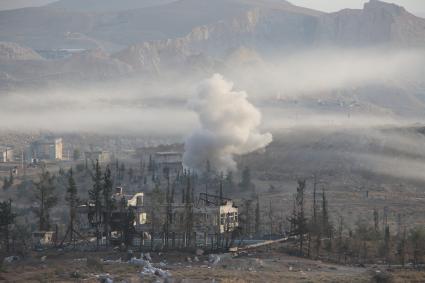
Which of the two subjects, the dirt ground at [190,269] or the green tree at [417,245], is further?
the green tree at [417,245]

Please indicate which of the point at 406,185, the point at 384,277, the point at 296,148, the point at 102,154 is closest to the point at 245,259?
the point at 384,277

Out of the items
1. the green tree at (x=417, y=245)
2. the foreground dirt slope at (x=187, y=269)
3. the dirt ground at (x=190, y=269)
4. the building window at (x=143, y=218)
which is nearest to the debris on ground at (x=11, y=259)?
the dirt ground at (x=190, y=269)

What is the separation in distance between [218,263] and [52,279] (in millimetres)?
13427

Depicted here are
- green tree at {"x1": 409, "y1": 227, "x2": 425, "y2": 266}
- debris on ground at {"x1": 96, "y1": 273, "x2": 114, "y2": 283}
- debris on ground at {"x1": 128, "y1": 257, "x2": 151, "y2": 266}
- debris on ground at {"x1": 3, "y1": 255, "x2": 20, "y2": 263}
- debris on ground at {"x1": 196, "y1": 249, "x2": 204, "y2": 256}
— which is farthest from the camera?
green tree at {"x1": 409, "y1": 227, "x2": 425, "y2": 266}

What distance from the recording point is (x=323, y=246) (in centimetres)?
8488

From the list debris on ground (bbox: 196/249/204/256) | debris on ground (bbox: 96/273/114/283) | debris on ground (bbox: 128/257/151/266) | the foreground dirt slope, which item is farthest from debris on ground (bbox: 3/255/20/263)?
debris on ground (bbox: 196/249/204/256)

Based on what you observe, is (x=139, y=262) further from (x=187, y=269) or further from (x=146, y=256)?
(x=146, y=256)

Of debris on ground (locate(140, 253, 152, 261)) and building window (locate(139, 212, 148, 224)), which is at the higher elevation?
building window (locate(139, 212, 148, 224))

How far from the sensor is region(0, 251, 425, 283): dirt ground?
63.2 metres

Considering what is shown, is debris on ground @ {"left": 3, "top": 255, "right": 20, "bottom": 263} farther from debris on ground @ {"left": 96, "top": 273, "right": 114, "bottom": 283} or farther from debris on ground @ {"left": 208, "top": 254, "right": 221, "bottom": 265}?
debris on ground @ {"left": 208, "top": 254, "right": 221, "bottom": 265}

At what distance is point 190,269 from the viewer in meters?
68.6

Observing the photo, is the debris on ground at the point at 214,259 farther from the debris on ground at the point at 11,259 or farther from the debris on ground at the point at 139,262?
the debris on ground at the point at 11,259

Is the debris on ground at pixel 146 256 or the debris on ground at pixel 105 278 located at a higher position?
the debris on ground at pixel 146 256

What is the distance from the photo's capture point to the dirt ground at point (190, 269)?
6325cm
